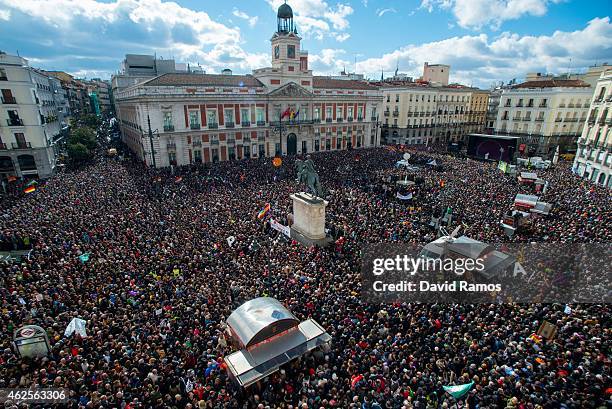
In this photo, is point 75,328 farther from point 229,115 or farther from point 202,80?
point 202,80

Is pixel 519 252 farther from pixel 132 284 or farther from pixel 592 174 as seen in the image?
pixel 592 174

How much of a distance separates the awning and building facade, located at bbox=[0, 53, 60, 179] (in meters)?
38.8

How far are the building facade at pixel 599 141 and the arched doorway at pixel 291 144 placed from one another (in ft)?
122

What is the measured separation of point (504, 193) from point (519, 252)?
12.9 m

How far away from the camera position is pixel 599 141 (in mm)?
36781

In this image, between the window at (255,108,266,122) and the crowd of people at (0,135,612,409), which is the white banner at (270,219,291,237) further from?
the window at (255,108,266,122)

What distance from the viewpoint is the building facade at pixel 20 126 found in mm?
33438

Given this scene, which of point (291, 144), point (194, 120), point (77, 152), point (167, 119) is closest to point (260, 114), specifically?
point (291, 144)

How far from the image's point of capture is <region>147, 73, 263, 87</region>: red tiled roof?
39625 millimetres

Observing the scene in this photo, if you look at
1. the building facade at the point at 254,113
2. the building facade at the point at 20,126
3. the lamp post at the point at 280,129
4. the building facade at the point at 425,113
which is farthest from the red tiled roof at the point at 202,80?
the building facade at the point at 425,113

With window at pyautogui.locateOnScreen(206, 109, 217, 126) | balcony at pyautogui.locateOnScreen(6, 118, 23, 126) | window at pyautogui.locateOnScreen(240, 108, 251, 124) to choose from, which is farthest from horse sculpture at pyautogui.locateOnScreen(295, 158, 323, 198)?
balcony at pyautogui.locateOnScreen(6, 118, 23, 126)

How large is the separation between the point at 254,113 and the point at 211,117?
625 centimetres

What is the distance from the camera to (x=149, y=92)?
37938 millimetres

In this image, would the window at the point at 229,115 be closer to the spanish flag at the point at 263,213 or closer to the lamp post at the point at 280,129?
the lamp post at the point at 280,129
